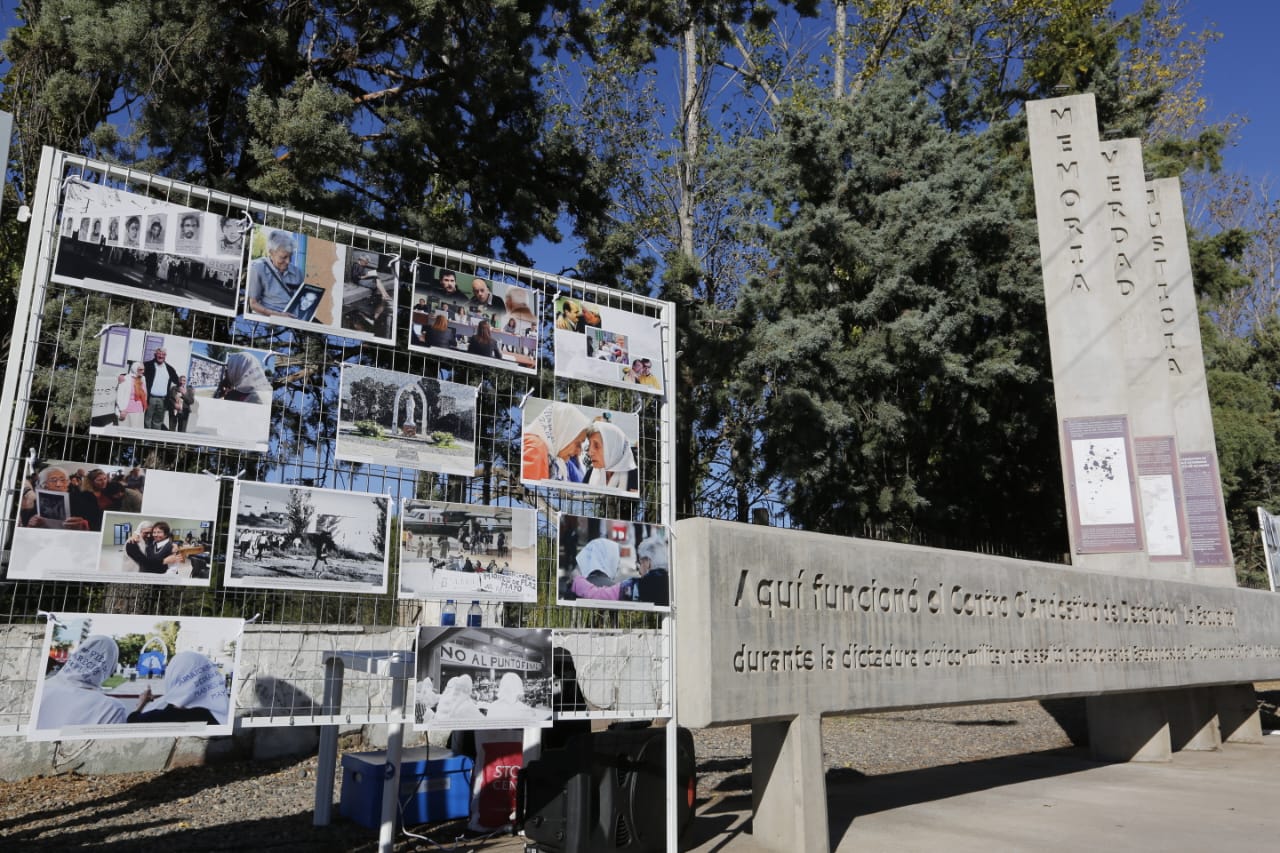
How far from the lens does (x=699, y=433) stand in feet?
57.6

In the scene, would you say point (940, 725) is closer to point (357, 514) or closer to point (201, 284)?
point (357, 514)

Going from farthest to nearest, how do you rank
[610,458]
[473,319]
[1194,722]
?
[1194,722]
[610,458]
[473,319]

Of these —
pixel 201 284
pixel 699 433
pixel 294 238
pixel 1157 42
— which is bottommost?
pixel 201 284

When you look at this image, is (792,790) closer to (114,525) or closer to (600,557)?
(600,557)

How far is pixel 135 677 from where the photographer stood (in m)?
3.73

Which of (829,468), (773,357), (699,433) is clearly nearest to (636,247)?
(773,357)

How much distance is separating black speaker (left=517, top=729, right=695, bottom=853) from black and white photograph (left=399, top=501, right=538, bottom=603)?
1.21 meters

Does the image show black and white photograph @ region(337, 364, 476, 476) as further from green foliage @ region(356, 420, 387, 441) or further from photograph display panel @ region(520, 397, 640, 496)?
photograph display panel @ region(520, 397, 640, 496)

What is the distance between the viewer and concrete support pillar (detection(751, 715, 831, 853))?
575cm

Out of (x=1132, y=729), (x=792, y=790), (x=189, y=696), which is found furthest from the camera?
(x=1132, y=729)

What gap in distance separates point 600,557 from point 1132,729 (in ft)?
29.4

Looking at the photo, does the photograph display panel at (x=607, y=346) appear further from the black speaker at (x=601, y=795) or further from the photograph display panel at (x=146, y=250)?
the black speaker at (x=601, y=795)

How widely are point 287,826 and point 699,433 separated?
11.8 m

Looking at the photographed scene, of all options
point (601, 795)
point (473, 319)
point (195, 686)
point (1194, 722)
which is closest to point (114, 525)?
point (195, 686)
